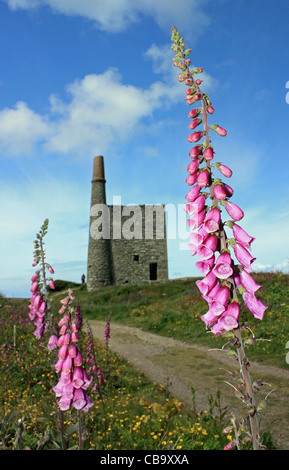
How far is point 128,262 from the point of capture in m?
37.3

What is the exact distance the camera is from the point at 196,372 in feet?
34.5

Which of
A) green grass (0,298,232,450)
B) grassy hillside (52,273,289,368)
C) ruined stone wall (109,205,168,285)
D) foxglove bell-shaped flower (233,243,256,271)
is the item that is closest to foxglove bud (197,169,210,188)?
foxglove bell-shaped flower (233,243,256,271)

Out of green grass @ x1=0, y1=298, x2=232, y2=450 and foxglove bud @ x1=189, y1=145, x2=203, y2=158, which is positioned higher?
foxglove bud @ x1=189, y1=145, x2=203, y2=158

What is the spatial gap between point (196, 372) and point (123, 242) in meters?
27.4

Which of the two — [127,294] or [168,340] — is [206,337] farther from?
[127,294]

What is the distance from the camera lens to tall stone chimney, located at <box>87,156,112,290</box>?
35.5 meters

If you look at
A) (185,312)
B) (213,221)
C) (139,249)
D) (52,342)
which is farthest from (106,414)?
(139,249)

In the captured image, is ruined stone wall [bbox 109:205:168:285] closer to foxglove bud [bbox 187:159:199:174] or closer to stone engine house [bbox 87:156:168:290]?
stone engine house [bbox 87:156:168:290]

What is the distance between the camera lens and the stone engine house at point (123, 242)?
35938mm

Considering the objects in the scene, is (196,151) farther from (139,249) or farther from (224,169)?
(139,249)

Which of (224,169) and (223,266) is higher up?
(224,169)

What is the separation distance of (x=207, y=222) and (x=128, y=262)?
3497cm

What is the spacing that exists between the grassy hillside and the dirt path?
0.84m

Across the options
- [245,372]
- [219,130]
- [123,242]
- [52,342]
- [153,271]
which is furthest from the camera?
[153,271]
